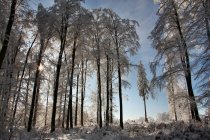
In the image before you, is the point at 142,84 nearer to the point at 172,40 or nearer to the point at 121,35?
the point at 121,35

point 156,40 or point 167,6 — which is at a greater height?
point 167,6

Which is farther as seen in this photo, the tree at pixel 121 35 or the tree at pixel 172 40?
the tree at pixel 121 35

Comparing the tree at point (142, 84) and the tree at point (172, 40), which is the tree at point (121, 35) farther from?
the tree at point (142, 84)

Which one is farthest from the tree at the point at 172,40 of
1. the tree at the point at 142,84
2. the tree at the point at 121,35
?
the tree at the point at 142,84

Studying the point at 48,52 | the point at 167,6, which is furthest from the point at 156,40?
the point at 48,52

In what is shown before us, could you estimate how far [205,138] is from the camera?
9.40 metres

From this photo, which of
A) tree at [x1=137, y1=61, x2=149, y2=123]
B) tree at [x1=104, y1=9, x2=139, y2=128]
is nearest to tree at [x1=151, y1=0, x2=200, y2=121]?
tree at [x1=104, y1=9, x2=139, y2=128]

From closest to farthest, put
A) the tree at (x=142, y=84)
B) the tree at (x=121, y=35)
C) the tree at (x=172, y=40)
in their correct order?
the tree at (x=172, y=40) → the tree at (x=121, y=35) → the tree at (x=142, y=84)

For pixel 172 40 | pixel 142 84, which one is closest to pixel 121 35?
pixel 172 40

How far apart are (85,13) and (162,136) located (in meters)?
13.3

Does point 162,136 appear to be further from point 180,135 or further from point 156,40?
point 156,40

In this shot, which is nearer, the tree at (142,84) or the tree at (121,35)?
the tree at (121,35)

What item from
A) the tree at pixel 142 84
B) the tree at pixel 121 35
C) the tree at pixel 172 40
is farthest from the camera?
the tree at pixel 142 84

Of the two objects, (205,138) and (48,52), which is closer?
(205,138)
